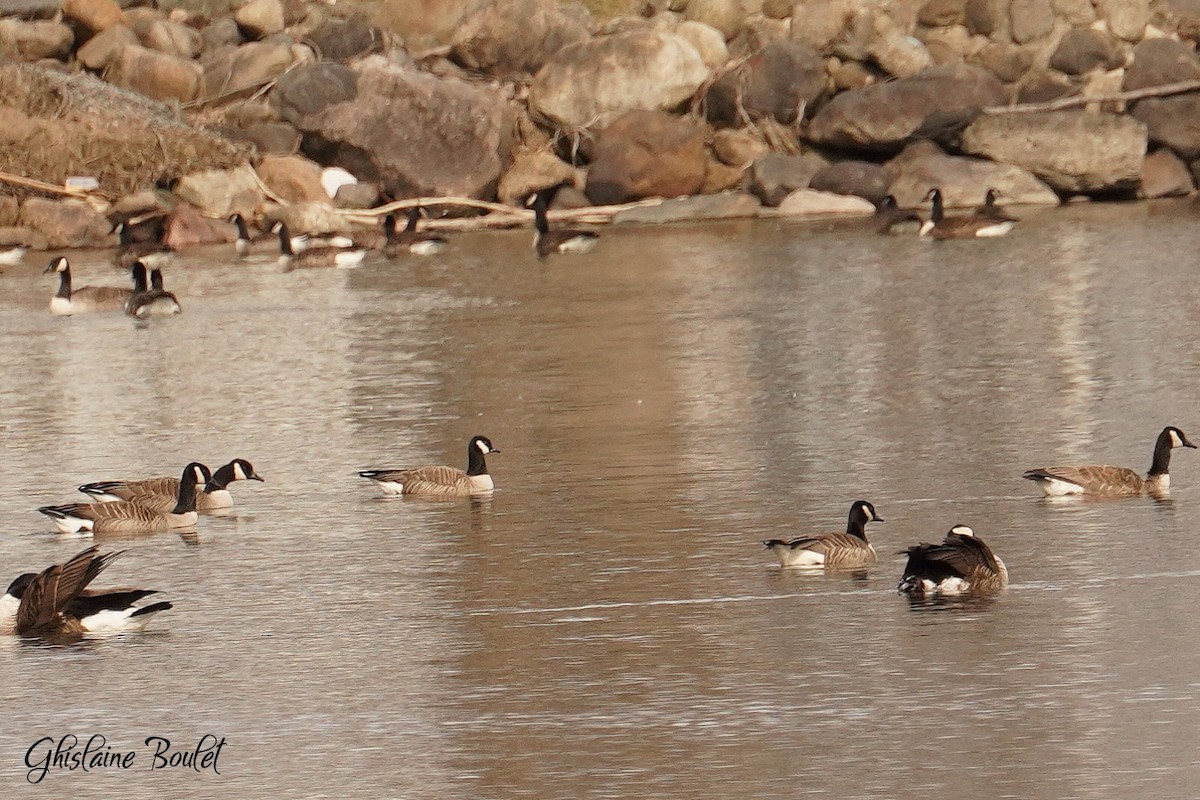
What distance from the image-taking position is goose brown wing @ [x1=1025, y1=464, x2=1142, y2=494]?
42.8 ft

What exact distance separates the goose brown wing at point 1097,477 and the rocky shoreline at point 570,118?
875 inches

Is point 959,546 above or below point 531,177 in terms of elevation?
below

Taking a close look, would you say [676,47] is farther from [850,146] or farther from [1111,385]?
[1111,385]

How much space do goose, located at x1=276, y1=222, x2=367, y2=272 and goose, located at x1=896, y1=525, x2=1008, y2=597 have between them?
20004 mm

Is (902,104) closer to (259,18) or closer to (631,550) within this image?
(259,18)

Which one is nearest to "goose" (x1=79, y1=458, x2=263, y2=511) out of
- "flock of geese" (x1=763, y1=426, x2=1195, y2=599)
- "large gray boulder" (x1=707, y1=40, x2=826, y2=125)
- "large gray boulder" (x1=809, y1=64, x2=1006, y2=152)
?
"flock of geese" (x1=763, y1=426, x2=1195, y2=599)

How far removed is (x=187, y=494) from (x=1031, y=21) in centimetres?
3181

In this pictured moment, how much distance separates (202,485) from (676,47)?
86.0 feet

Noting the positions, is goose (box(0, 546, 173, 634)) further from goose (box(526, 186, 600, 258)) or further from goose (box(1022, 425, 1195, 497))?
goose (box(526, 186, 600, 258))

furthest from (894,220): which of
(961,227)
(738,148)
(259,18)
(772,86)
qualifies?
(259,18)

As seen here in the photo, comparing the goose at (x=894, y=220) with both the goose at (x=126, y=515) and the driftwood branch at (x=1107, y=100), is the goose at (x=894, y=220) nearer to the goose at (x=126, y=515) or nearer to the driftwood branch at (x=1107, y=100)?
the driftwood branch at (x=1107, y=100)

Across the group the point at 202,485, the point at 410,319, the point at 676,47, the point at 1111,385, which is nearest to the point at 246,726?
the point at 202,485

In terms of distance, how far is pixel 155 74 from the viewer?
39656 millimetres

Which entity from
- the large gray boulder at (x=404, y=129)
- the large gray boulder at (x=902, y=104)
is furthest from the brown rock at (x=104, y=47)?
the large gray boulder at (x=902, y=104)
